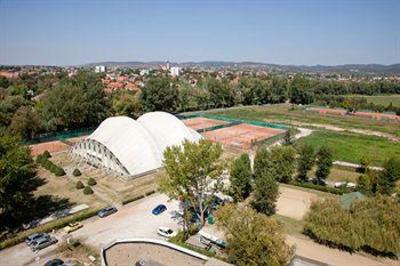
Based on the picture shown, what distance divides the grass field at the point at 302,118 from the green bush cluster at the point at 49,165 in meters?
52.6

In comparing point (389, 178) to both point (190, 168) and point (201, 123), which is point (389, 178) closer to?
point (190, 168)

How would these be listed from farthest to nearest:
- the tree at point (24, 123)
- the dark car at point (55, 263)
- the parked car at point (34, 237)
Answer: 1. the tree at point (24, 123)
2. the parked car at point (34, 237)
3. the dark car at point (55, 263)

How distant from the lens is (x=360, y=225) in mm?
21922

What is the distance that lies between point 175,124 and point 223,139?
1502 centimetres

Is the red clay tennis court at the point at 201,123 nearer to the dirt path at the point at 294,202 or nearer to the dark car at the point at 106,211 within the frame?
the dirt path at the point at 294,202

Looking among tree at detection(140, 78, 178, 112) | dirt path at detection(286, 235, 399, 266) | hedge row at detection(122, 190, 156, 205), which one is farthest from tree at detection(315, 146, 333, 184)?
tree at detection(140, 78, 178, 112)

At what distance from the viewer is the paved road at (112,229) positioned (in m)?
22.2

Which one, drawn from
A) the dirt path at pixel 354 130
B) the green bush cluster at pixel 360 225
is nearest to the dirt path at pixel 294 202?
the green bush cluster at pixel 360 225

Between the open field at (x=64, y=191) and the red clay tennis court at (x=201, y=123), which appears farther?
the red clay tennis court at (x=201, y=123)

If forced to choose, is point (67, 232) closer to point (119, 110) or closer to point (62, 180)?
point (62, 180)

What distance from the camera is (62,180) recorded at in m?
37.3

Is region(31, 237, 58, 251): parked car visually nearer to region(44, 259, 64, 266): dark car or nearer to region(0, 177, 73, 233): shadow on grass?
region(44, 259, 64, 266): dark car

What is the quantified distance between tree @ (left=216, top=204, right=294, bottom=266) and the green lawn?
33680 millimetres

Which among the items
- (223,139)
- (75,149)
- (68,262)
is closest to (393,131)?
(223,139)
